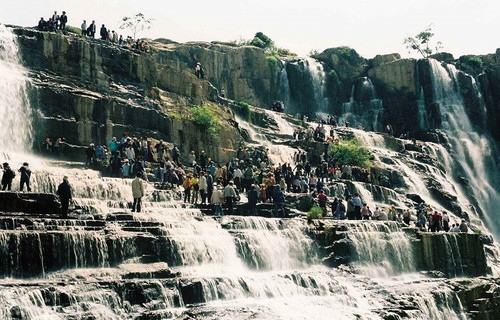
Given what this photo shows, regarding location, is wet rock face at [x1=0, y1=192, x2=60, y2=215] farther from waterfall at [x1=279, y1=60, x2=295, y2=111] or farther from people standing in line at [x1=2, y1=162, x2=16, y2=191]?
waterfall at [x1=279, y1=60, x2=295, y2=111]

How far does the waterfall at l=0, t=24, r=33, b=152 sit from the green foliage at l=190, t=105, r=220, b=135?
375 inches

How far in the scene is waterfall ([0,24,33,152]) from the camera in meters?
31.4

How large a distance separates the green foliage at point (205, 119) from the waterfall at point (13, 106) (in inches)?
375

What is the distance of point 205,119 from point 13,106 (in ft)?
35.1

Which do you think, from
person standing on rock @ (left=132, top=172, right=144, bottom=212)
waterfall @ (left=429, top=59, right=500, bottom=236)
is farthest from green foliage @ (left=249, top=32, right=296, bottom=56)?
person standing on rock @ (left=132, top=172, right=144, bottom=212)

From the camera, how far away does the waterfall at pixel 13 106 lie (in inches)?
1235

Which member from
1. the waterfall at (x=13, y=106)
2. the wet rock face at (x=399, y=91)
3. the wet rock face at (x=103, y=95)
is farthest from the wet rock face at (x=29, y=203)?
the wet rock face at (x=399, y=91)

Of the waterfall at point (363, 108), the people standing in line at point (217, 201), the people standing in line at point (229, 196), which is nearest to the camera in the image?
the people standing in line at point (217, 201)

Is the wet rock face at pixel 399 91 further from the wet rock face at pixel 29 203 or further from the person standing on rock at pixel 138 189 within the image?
the wet rock face at pixel 29 203

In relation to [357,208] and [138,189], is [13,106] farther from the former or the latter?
[357,208]

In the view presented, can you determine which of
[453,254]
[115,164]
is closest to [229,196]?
[115,164]

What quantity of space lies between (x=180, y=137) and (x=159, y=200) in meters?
10.6

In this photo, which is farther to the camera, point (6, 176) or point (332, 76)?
point (332, 76)

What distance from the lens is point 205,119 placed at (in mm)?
38594
